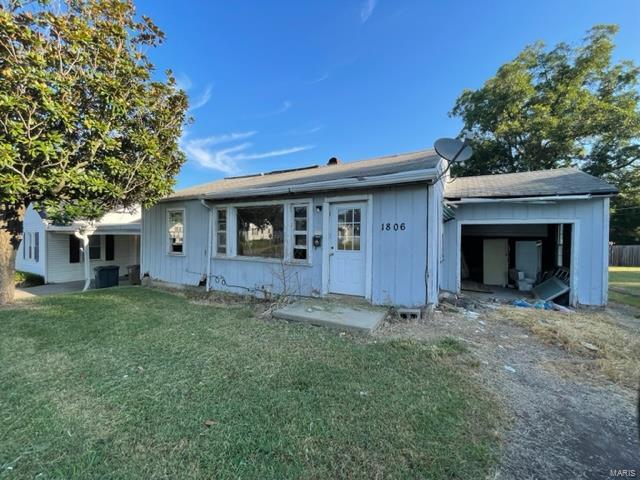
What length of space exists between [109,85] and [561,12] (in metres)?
14.6

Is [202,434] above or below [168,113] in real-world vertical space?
below

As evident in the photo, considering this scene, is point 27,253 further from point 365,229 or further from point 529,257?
point 529,257

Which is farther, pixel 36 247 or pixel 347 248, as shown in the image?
pixel 36 247

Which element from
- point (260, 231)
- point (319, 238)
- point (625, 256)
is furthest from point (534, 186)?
point (625, 256)

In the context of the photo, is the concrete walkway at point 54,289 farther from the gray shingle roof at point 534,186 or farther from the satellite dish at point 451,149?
the gray shingle roof at point 534,186

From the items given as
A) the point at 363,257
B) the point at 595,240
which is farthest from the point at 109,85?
the point at 595,240

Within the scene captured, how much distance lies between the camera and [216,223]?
7855 mm

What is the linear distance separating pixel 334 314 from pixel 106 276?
36.3 feet

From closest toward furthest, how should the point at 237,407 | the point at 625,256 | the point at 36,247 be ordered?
1. the point at 237,407
2. the point at 36,247
3. the point at 625,256

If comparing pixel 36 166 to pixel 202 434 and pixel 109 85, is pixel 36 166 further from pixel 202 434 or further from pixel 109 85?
pixel 202 434

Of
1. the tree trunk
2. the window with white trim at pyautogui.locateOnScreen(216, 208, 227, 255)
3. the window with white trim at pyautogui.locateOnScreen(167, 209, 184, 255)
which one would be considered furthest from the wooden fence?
the tree trunk

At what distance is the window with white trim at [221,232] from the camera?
25.4ft

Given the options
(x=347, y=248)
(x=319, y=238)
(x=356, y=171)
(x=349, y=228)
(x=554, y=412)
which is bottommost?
(x=554, y=412)

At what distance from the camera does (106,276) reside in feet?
38.1
